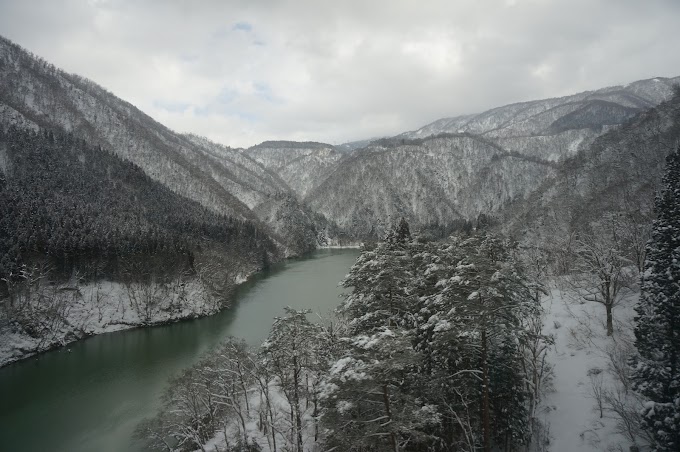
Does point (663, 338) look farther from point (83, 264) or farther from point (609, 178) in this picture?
point (609, 178)

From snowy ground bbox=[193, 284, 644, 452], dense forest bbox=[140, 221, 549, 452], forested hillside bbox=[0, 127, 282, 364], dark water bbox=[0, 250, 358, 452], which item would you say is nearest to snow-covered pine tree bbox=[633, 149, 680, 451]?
dense forest bbox=[140, 221, 549, 452]

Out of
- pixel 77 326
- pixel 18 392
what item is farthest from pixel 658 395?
pixel 77 326

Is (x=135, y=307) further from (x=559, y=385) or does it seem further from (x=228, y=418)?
(x=559, y=385)

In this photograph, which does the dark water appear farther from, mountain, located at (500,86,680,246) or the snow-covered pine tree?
mountain, located at (500,86,680,246)

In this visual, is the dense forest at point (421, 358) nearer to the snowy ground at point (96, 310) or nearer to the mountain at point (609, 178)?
the snowy ground at point (96, 310)

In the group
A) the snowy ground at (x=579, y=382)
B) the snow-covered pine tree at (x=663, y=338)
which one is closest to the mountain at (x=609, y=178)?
the snowy ground at (x=579, y=382)

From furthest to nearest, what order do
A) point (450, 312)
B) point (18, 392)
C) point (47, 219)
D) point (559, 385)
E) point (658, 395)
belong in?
point (47, 219) < point (18, 392) < point (559, 385) < point (450, 312) < point (658, 395)
